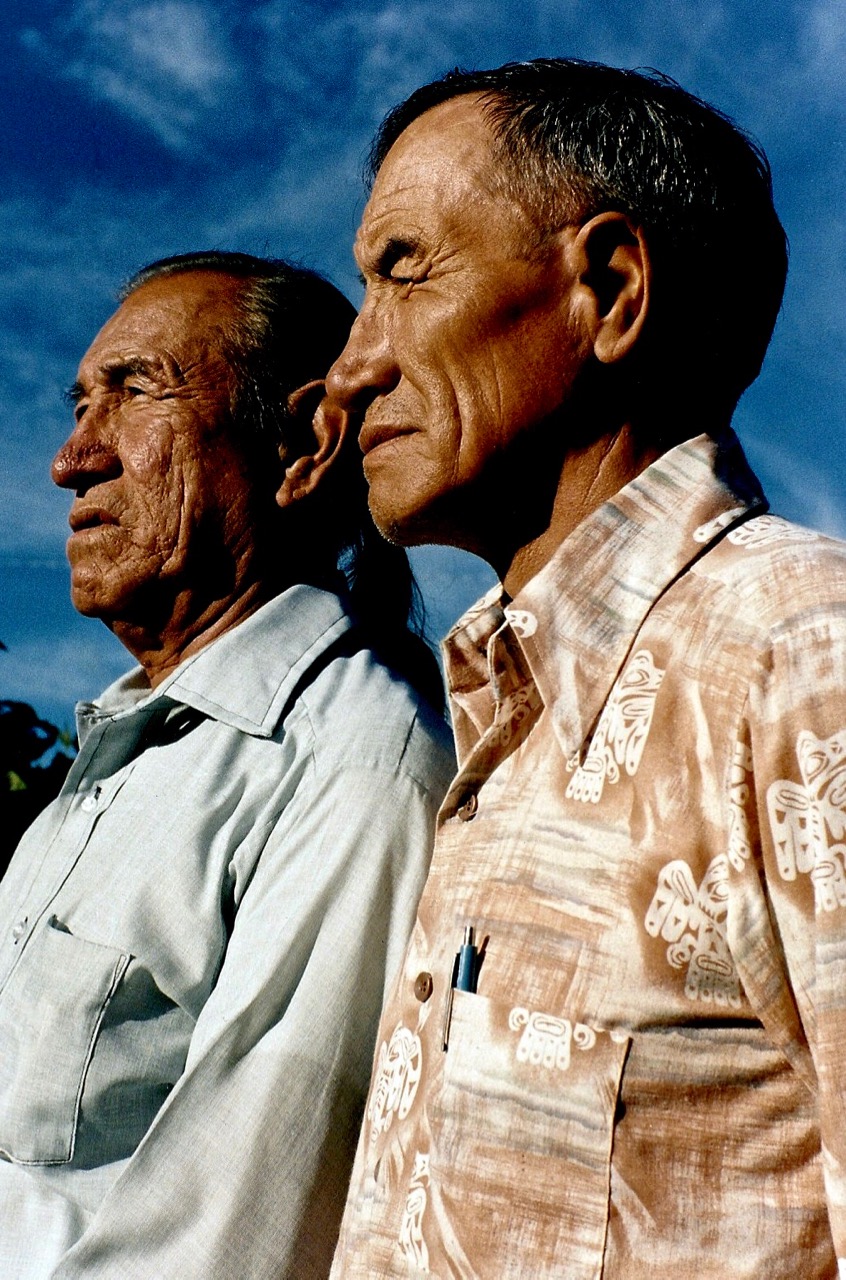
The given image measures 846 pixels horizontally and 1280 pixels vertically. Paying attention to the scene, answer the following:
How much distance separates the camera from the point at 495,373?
91.0 inches

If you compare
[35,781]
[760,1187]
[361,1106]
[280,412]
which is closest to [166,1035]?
[361,1106]

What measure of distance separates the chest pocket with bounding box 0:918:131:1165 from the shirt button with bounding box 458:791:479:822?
0.96m

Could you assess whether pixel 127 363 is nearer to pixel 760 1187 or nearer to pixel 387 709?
pixel 387 709

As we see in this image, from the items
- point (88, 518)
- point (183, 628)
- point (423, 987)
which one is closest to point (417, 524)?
point (423, 987)

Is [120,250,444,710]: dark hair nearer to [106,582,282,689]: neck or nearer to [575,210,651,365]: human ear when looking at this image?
[106,582,282,689]: neck

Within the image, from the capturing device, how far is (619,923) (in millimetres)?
1666

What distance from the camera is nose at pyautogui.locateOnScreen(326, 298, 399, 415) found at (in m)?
2.47

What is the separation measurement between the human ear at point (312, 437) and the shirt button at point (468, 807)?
67.7 inches

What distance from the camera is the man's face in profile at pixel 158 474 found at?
351cm

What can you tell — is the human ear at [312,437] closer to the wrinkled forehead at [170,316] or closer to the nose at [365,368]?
the wrinkled forehead at [170,316]

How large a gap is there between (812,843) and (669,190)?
130cm

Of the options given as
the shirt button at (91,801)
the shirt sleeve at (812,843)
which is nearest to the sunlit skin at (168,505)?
the shirt button at (91,801)

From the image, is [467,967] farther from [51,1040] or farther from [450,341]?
[51,1040]

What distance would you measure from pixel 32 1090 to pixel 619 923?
4.82ft
